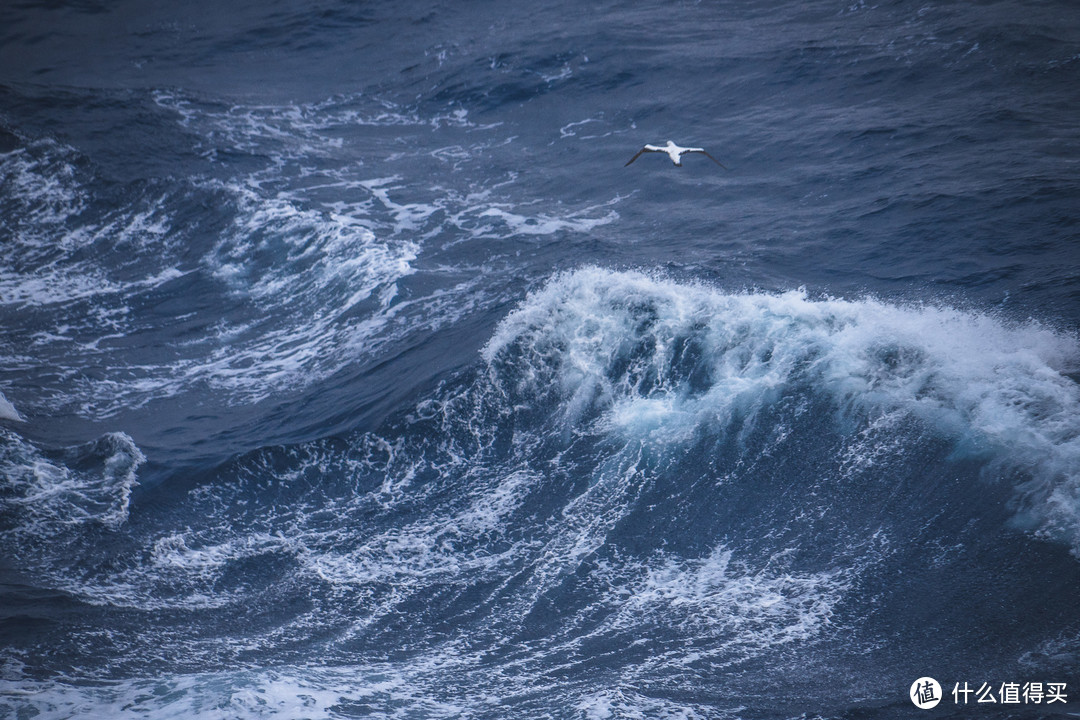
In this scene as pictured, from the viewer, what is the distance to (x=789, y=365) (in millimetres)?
14734

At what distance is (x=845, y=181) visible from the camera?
65.2 ft

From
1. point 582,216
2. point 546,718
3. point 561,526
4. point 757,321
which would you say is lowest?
A: point 546,718

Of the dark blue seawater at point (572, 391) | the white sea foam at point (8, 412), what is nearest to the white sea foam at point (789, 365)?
the dark blue seawater at point (572, 391)

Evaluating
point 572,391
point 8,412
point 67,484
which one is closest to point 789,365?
point 572,391

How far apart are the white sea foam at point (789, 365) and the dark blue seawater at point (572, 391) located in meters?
0.06

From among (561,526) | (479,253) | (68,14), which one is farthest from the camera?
(68,14)

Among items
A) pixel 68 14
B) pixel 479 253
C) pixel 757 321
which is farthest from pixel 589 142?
pixel 68 14

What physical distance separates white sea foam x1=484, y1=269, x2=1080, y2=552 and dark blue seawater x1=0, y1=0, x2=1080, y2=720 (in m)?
0.06

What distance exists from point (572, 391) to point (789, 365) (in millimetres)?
3691

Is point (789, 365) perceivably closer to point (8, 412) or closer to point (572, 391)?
point (572, 391)

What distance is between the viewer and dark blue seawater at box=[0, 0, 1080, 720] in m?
11.5

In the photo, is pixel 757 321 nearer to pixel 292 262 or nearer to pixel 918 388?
pixel 918 388

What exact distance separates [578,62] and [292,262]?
458 inches

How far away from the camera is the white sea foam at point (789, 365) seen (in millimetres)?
12727
